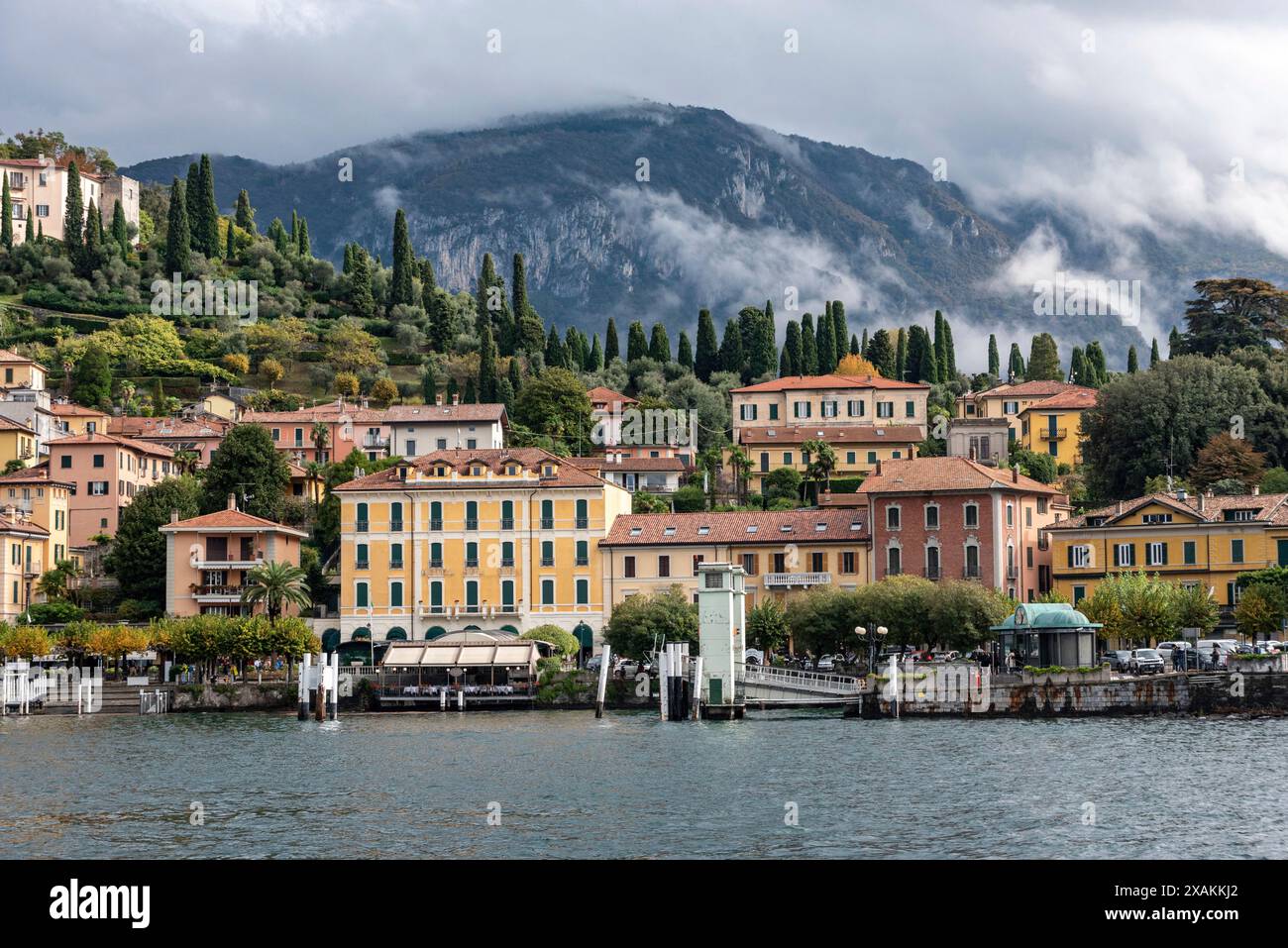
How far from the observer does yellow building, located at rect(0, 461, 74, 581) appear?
93.8m

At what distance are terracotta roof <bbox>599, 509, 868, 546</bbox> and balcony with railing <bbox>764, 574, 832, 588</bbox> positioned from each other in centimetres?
172

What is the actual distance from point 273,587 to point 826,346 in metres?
71.8

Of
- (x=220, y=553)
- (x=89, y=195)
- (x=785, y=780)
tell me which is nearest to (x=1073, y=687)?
(x=785, y=780)

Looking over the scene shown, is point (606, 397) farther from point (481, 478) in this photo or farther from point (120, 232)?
point (120, 232)

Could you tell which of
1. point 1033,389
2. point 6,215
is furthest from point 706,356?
point 6,215

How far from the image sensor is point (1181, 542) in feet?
260

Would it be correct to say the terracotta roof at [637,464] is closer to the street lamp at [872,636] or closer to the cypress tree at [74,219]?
the street lamp at [872,636]

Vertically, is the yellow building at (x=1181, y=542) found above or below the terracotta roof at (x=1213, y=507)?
below

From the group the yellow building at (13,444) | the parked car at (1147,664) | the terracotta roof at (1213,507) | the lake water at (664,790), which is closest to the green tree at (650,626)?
Result: the lake water at (664,790)

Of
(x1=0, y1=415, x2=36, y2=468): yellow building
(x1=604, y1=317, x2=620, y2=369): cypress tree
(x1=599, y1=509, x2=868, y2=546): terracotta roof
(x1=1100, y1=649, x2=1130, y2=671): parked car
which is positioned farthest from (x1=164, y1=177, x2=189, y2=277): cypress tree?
(x1=1100, y1=649, x2=1130, y2=671): parked car

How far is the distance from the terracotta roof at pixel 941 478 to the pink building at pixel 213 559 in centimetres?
2987

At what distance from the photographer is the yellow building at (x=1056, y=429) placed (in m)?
118

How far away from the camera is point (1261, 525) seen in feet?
254
